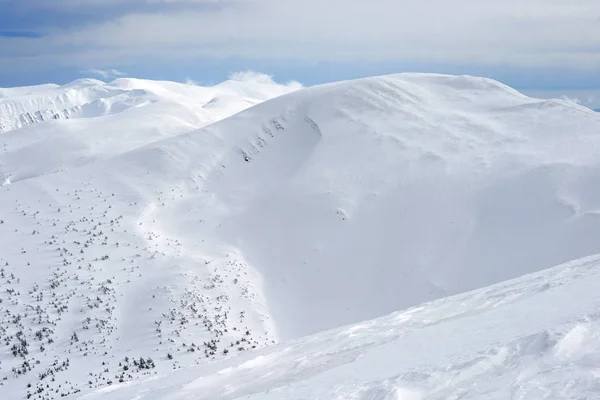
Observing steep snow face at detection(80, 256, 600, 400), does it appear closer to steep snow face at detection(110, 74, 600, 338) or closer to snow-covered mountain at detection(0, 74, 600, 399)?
snow-covered mountain at detection(0, 74, 600, 399)

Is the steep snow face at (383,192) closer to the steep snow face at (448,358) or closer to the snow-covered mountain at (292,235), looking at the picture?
the snow-covered mountain at (292,235)

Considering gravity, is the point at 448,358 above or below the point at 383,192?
above

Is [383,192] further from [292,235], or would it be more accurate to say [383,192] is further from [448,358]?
[448,358]

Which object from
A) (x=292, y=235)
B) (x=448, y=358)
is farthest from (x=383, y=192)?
(x=448, y=358)

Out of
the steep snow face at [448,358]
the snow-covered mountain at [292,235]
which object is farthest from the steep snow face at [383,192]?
the steep snow face at [448,358]

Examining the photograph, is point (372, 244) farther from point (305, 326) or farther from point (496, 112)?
point (496, 112)
